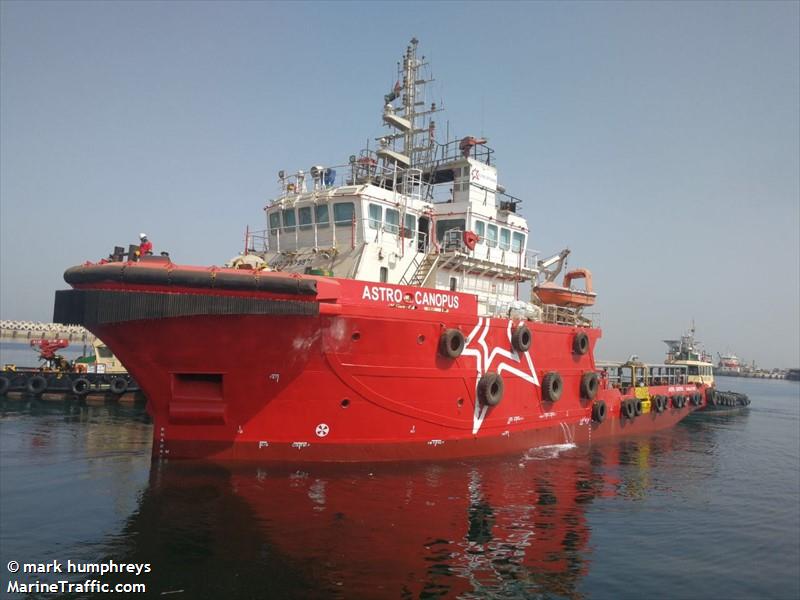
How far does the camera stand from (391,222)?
556 inches

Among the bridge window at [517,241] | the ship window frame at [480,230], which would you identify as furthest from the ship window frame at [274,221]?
the bridge window at [517,241]

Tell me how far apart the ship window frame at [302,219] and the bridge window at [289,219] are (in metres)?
0.19

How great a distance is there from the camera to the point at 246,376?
10633 millimetres

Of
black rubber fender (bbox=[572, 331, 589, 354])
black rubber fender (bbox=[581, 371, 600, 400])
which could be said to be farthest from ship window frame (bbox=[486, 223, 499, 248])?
black rubber fender (bbox=[581, 371, 600, 400])

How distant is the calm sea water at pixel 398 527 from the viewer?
682cm

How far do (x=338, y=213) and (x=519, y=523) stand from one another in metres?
8.25

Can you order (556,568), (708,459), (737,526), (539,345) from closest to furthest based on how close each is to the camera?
(556,568)
(737,526)
(539,345)
(708,459)

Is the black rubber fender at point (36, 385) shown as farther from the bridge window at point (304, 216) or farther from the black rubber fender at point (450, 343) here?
the black rubber fender at point (450, 343)

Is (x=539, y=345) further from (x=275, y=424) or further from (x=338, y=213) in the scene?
(x=275, y=424)

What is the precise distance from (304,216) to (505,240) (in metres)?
6.51

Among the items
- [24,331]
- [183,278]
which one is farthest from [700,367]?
[24,331]

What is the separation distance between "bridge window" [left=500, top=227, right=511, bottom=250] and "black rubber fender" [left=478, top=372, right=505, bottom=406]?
5.18 meters

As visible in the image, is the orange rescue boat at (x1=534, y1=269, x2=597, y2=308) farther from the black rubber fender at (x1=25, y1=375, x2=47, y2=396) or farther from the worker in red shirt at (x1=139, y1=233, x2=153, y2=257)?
the black rubber fender at (x1=25, y1=375, x2=47, y2=396)

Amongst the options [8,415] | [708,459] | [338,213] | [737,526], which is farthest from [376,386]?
[8,415]
